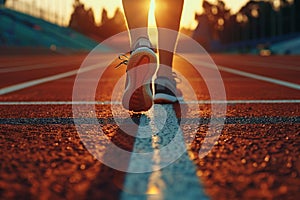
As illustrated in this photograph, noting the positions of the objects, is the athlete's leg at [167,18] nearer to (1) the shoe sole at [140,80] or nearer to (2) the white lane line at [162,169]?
(1) the shoe sole at [140,80]

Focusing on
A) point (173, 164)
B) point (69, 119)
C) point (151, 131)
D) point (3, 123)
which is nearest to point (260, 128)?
point (151, 131)

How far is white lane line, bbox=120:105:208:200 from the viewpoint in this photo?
1.32 metres

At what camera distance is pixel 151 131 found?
2.33 metres

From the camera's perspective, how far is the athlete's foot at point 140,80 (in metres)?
2.76

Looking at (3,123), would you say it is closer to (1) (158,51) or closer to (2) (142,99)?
(2) (142,99)

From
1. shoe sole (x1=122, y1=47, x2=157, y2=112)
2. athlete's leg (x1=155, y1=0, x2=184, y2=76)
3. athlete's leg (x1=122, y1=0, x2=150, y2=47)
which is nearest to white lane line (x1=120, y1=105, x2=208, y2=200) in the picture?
shoe sole (x1=122, y1=47, x2=157, y2=112)

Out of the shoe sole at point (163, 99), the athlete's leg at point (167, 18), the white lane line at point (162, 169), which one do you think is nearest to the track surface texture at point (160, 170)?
the white lane line at point (162, 169)

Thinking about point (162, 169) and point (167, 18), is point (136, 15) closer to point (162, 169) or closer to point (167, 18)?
point (167, 18)

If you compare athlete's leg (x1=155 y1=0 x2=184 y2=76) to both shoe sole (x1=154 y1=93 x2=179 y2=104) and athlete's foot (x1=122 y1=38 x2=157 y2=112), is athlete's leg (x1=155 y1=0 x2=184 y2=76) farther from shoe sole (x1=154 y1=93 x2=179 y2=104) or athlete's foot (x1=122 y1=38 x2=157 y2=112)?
athlete's foot (x1=122 y1=38 x2=157 y2=112)

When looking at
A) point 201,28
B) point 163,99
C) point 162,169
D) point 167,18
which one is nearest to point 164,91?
point 163,99

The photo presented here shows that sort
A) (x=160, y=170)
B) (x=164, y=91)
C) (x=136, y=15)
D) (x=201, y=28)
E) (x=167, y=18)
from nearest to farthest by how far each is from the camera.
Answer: (x=160, y=170) → (x=136, y=15) → (x=164, y=91) → (x=167, y=18) → (x=201, y=28)

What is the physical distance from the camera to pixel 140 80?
9.07 feet

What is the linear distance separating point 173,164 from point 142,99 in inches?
44.4

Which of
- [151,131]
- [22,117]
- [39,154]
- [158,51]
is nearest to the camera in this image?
[39,154]
